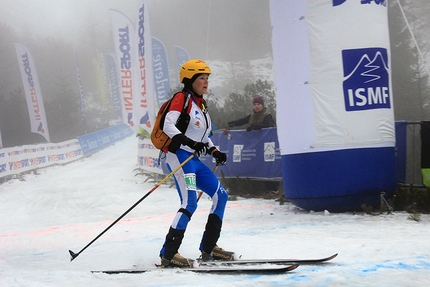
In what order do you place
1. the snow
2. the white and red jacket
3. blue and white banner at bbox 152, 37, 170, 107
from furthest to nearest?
A: 1. blue and white banner at bbox 152, 37, 170, 107
2. the white and red jacket
3. the snow

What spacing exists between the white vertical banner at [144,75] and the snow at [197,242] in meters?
3.62

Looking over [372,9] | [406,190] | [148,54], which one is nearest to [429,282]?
[406,190]

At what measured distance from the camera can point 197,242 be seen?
6.06 m

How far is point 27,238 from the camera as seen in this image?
7738 millimetres

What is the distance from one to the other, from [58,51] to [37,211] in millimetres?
63470

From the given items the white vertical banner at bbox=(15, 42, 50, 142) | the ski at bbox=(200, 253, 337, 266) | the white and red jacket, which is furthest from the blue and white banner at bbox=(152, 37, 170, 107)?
the ski at bbox=(200, 253, 337, 266)

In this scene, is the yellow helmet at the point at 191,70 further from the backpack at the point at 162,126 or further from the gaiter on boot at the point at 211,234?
the gaiter on boot at the point at 211,234

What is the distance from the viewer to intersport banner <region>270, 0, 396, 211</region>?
7168 mm

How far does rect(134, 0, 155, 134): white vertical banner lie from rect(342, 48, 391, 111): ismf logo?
9.35m

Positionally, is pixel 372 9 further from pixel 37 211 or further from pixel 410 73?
pixel 410 73

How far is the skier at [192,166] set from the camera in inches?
176

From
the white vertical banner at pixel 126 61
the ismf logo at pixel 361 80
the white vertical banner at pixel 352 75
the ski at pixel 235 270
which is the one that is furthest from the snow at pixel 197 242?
the white vertical banner at pixel 126 61

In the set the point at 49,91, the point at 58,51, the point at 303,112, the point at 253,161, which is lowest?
the point at 253,161

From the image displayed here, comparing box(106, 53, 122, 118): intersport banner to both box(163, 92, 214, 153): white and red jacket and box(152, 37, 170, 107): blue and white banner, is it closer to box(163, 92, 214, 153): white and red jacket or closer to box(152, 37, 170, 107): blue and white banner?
box(152, 37, 170, 107): blue and white banner
